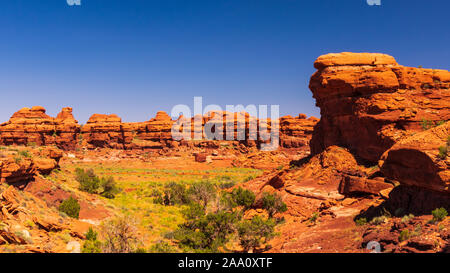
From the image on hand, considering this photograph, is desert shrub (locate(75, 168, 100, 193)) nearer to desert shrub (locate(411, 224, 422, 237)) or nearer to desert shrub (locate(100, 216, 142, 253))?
desert shrub (locate(100, 216, 142, 253))

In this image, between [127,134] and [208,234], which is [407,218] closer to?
[208,234]

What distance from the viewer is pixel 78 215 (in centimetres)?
1891

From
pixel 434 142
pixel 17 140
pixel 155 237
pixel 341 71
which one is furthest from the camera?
pixel 17 140

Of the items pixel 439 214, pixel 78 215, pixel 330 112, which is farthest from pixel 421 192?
pixel 78 215

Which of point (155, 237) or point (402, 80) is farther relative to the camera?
point (402, 80)

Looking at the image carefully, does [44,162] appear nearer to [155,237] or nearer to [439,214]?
[155,237]

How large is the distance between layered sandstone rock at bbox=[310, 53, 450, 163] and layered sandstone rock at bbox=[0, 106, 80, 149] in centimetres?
6571

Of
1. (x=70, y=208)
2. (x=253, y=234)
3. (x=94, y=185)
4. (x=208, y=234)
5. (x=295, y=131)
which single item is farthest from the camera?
(x=295, y=131)

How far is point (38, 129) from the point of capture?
67688 millimetres

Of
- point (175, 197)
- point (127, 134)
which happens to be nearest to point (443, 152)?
point (175, 197)

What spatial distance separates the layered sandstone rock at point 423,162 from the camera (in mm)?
9648

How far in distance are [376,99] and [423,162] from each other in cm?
1387

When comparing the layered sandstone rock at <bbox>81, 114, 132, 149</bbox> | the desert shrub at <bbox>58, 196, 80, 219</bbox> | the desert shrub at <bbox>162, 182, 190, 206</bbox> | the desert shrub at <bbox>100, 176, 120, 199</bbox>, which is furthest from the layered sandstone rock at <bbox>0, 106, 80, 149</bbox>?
the desert shrub at <bbox>58, 196, 80, 219</bbox>
